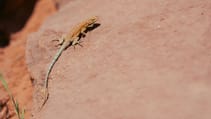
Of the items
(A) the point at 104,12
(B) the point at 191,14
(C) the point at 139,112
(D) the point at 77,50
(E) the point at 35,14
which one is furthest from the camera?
(E) the point at 35,14

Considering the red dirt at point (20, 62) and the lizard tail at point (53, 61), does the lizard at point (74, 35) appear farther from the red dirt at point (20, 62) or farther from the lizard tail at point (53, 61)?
the red dirt at point (20, 62)

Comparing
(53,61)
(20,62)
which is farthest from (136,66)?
(20,62)

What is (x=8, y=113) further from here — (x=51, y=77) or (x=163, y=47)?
(x=163, y=47)

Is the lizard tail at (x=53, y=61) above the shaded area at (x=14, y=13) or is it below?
above

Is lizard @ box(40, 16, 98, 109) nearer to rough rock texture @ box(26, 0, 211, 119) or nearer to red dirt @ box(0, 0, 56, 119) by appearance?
rough rock texture @ box(26, 0, 211, 119)

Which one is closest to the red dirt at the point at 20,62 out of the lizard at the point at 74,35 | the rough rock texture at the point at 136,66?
the rough rock texture at the point at 136,66

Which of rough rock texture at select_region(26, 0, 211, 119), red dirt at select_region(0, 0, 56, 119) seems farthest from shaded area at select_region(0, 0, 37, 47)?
rough rock texture at select_region(26, 0, 211, 119)

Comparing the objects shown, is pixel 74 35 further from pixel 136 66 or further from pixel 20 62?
pixel 20 62

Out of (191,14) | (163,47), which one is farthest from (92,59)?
(191,14)
